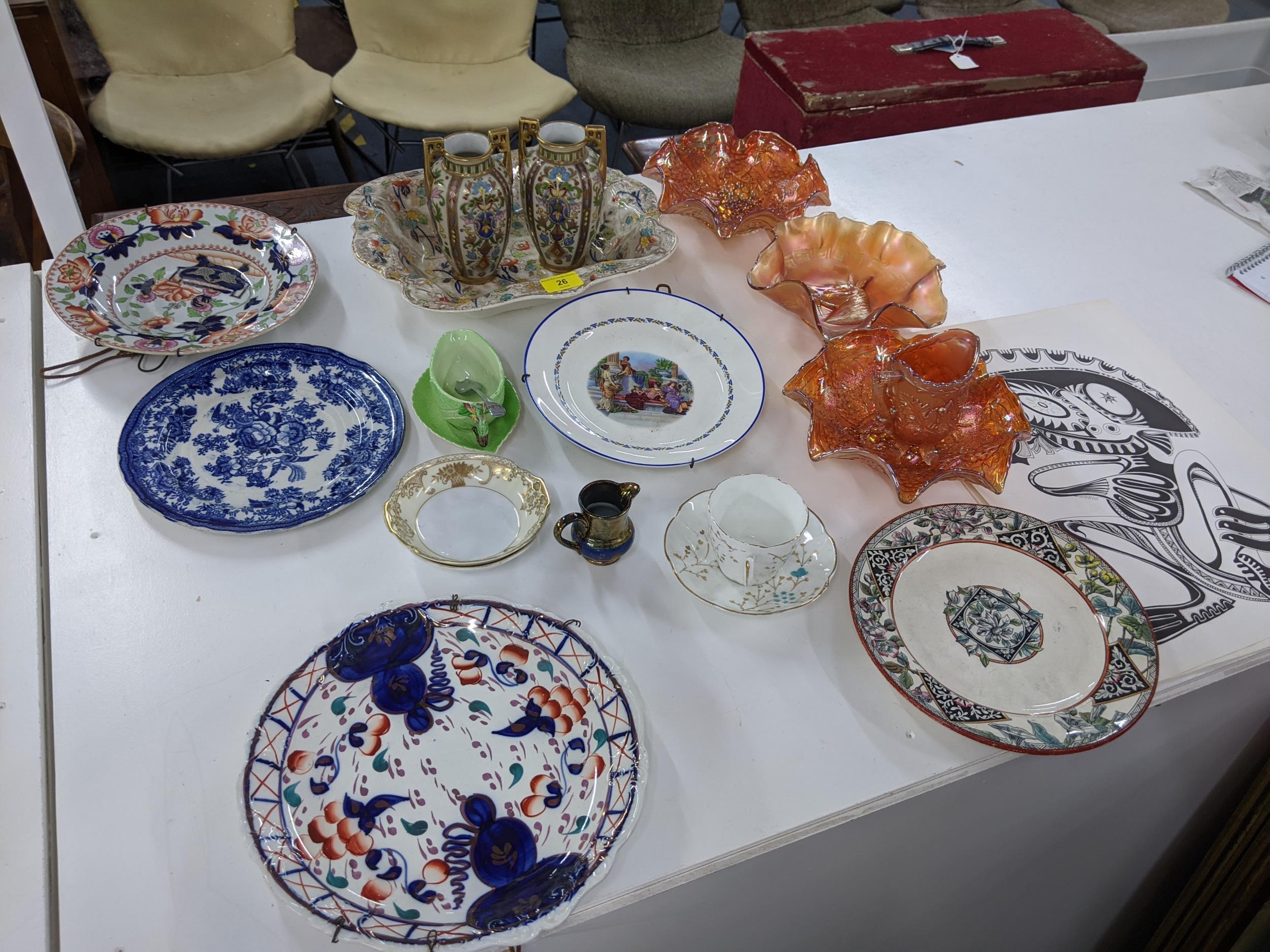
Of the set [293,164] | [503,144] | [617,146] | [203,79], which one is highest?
[503,144]

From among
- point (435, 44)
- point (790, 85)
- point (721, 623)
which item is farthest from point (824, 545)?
point (435, 44)

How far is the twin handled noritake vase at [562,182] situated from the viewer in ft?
3.67

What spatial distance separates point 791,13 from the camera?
2590 millimetres

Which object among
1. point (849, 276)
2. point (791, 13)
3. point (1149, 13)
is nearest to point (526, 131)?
point (849, 276)

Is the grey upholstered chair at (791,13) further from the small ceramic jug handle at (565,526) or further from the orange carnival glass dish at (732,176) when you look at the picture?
the small ceramic jug handle at (565,526)

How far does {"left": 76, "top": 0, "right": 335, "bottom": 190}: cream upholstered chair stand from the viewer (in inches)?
74.9

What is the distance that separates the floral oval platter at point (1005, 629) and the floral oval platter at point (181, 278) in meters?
0.78

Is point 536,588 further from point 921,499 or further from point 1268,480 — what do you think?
point 1268,480

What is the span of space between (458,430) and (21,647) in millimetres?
455

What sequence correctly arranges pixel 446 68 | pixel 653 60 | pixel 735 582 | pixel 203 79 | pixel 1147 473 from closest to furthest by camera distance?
pixel 735 582, pixel 1147 473, pixel 203 79, pixel 446 68, pixel 653 60

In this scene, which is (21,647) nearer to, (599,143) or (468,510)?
(468,510)

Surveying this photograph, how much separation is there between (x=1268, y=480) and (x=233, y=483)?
4.02 feet

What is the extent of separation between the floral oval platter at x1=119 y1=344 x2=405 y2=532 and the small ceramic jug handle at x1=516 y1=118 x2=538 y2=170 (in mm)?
371

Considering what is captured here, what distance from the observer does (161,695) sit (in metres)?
0.77
